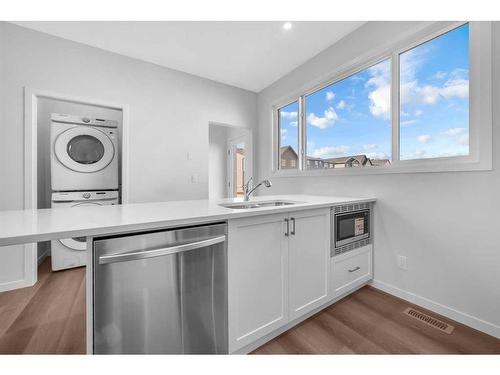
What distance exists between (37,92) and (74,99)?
0.30 meters

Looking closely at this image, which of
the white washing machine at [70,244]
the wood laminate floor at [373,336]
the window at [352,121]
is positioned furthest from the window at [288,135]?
the white washing machine at [70,244]

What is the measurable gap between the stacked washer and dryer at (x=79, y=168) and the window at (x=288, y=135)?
95.2 inches

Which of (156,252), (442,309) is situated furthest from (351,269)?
(156,252)

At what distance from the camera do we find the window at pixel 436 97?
163 centimetres

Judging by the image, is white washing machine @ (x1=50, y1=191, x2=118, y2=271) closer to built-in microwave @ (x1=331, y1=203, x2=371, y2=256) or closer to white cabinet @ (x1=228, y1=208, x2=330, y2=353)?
white cabinet @ (x1=228, y1=208, x2=330, y2=353)

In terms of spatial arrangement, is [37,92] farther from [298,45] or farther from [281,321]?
[281,321]

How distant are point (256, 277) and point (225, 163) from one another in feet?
15.4

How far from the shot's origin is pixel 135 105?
2875mm

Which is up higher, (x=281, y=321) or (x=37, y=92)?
(x=37, y=92)

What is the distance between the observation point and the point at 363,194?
228cm

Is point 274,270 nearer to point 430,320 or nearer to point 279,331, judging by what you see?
point 279,331

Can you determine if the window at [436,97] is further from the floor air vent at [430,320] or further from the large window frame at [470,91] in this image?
the floor air vent at [430,320]

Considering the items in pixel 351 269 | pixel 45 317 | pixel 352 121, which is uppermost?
pixel 352 121
